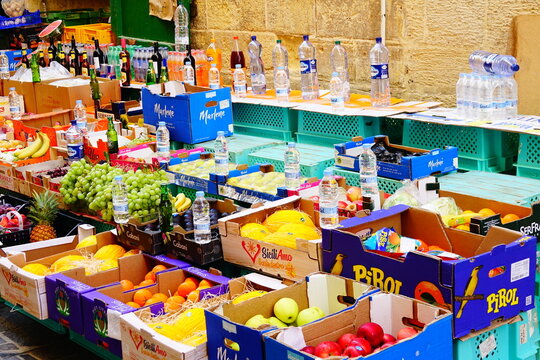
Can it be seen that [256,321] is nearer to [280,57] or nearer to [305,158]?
[305,158]

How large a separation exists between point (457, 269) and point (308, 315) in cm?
69

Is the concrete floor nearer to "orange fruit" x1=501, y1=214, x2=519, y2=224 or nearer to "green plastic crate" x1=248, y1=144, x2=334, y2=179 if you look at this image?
"green plastic crate" x1=248, y1=144, x2=334, y2=179

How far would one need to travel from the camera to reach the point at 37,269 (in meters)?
4.79

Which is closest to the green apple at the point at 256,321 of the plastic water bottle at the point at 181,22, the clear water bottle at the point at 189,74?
the clear water bottle at the point at 189,74

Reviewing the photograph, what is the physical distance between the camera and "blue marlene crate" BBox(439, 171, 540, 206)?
450 cm

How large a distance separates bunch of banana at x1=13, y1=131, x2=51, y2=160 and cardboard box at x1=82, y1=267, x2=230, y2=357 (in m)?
2.76

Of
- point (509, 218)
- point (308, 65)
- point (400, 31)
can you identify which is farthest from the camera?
point (400, 31)

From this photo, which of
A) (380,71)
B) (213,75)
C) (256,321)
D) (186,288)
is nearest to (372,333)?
(256,321)

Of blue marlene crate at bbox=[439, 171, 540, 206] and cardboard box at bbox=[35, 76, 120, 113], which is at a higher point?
cardboard box at bbox=[35, 76, 120, 113]

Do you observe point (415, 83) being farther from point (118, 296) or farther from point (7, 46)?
point (7, 46)

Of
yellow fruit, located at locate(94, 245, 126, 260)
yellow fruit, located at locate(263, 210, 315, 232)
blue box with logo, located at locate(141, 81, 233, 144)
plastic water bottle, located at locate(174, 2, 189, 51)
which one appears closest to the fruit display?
yellow fruit, located at locate(263, 210, 315, 232)

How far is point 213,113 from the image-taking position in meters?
6.59

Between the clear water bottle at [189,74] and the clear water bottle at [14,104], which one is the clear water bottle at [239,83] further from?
the clear water bottle at [14,104]

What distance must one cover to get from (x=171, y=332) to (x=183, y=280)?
740 millimetres
